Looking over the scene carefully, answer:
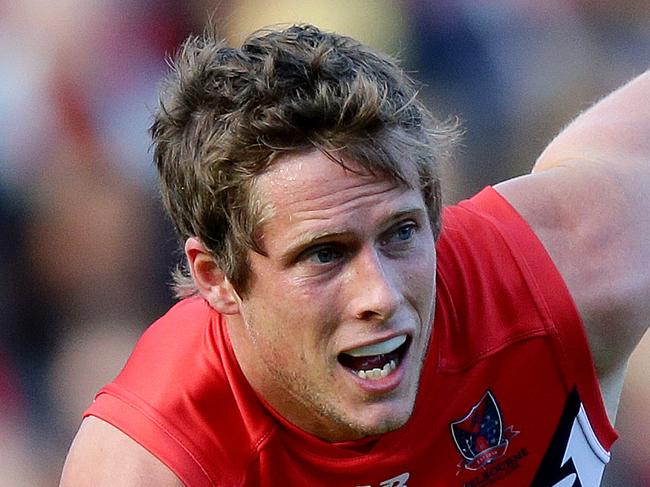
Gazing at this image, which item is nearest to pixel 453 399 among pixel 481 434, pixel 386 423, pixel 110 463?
pixel 481 434

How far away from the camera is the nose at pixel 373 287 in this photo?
1295mm

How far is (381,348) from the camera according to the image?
4.43ft

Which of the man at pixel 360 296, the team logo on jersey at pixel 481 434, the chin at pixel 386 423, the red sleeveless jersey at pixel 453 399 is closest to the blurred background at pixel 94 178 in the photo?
the man at pixel 360 296

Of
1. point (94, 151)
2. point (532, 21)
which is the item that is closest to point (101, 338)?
point (94, 151)

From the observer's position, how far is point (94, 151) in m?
2.50

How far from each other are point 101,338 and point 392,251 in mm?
1260

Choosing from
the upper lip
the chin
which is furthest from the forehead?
the chin

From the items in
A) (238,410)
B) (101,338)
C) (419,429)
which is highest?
(101,338)

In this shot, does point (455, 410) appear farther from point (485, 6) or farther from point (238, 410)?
point (485, 6)

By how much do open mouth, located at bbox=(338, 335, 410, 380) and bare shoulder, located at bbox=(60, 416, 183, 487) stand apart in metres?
0.29

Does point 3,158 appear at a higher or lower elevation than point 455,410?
higher

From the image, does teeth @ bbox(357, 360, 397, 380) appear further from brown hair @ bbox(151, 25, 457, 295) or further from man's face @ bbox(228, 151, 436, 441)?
brown hair @ bbox(151, 25, 457, 295)

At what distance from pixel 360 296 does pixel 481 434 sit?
444 mm

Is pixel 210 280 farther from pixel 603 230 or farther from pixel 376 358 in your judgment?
pixel 603 230
